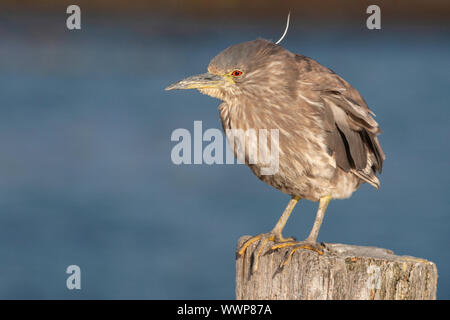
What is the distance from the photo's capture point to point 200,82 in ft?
14.9

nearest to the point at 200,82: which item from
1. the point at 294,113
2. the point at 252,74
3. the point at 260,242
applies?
the point at 252,74

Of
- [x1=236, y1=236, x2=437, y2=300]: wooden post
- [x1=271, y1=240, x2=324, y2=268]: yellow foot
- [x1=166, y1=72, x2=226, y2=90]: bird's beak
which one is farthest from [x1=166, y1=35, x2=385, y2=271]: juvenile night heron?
[x1=236, y1=236, x2=437, y2=300]: wooden post

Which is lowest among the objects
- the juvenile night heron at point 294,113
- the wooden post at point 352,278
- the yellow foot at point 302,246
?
the wooden post at point 352,278

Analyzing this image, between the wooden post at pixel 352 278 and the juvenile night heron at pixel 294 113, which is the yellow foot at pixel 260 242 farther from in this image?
the wooden post at pixel 352 278

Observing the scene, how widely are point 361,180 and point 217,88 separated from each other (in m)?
1.21

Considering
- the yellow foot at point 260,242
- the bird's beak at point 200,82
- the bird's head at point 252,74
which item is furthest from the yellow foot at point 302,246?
the bird's beak at point 200,82

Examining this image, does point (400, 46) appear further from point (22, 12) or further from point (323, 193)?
point (323, 193)

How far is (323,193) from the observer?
477cm

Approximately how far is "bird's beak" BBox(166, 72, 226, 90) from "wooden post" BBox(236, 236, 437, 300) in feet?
4.00

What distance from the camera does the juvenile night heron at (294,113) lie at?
15.1ft

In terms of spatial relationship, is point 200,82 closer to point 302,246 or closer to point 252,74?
point 252,74

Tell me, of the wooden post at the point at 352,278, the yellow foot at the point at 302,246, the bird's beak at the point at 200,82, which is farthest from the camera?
the bird's beak at the point at 200,82

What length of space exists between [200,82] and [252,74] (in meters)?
0.36

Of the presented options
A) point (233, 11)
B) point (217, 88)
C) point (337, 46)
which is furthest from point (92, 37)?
point (217, 88)
